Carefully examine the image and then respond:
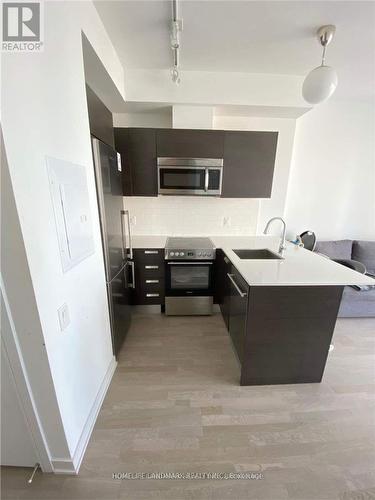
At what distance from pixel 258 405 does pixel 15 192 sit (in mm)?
2052

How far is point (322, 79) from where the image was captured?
165 cm

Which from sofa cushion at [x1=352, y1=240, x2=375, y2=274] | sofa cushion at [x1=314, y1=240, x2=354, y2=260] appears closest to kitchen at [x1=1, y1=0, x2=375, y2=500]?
sofa cushion at [x1=314, y1=240, x2=354, y2=260]

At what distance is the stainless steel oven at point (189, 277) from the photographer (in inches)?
99.0

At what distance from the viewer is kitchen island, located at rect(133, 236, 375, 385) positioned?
1578 millimetres

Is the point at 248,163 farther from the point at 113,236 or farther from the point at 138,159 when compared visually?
the point at 113,236

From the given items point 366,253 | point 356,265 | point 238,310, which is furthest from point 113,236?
point 366,253

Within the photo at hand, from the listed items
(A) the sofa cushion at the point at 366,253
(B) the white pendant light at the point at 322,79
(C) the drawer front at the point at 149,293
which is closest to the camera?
(B) the white pendant light at the point at 322,79

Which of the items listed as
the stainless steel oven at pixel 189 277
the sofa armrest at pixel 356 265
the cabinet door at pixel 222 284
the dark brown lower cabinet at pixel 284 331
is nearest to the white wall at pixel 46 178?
the stainless steel oven at pixel 189 277

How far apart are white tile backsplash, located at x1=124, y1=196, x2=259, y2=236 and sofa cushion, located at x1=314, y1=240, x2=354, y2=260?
3.78 ft

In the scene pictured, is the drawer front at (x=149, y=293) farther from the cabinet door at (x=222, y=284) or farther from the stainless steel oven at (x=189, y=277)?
the cabinet door at (x=222, y=284)

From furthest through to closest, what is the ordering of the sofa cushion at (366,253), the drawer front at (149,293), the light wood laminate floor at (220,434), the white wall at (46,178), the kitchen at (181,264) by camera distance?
the sofa cushion at (366,253), the drawer front at (149,293), the light wood laminate floor at (220,434), the kitchen at (181,264), the white wall at (46,178)

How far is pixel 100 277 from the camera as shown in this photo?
1.63 metres

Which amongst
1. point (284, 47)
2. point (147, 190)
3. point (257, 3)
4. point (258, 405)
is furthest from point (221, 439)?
point (284, 47)

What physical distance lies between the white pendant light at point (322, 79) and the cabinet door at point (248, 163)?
0.80 metres
